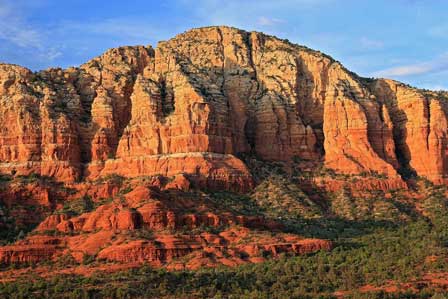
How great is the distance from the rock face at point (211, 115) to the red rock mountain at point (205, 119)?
18 cm

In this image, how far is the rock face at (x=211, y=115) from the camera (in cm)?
13312

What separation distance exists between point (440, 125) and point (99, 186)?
47.5 metres

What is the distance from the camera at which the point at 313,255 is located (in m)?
109

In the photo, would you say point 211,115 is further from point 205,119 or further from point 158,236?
point 158,236

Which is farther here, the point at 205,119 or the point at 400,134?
the point at 400,134

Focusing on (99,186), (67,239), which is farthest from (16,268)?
(99,186)

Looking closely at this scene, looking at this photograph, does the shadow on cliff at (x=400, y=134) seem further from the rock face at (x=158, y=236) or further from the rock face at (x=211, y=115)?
the rock face at (x=158, y=236)

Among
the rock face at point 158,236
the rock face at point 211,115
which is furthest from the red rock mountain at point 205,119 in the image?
the rock face at point 158,236

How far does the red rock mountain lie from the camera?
13200 centimetres

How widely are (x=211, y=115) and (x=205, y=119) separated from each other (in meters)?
1.26

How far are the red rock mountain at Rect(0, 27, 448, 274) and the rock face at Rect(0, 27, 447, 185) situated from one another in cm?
18

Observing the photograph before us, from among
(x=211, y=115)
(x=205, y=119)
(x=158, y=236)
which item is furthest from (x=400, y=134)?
(x=158, y=236)

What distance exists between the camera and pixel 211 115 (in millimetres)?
133375

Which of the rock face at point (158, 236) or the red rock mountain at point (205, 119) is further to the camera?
the red rock mountain at point (205, 119)
